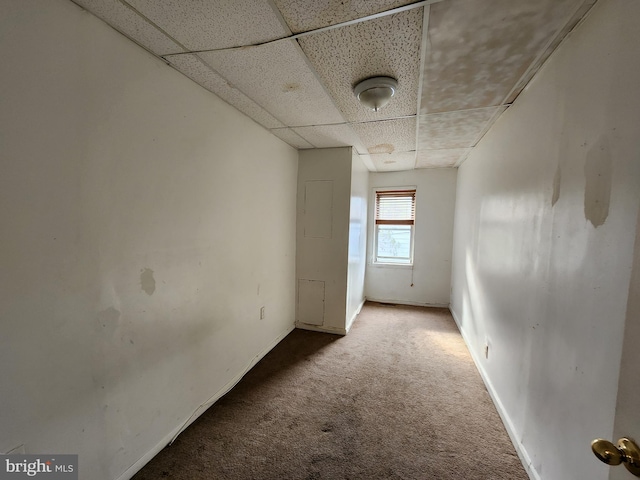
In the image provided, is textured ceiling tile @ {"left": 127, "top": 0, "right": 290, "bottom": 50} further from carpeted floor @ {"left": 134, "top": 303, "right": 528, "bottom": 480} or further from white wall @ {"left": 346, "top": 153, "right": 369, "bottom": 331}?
carpeted floor @ {"left": 134, "top": 303, "right": 528, "bottom": 480}

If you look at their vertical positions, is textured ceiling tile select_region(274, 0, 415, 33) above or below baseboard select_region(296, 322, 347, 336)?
above

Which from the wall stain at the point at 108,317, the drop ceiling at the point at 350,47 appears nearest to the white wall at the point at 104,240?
the wall stain at the point at 108,317

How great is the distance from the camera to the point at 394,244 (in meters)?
4.54

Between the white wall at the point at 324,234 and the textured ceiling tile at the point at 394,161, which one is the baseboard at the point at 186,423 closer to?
the white wall at the point at 324,234

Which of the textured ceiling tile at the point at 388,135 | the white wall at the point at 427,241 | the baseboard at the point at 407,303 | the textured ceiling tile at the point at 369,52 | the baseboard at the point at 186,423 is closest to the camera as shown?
the textured ceiling tile at the point at 369,52

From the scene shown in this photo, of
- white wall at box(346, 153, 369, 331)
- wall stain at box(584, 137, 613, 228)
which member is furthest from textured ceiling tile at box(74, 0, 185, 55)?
white wall at box(346, 153, 369, 331)

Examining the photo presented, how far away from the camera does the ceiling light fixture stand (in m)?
1.59

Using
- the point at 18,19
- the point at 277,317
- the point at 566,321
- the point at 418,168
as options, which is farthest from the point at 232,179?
the point at 418,168

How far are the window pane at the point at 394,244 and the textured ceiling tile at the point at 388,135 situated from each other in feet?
5.43

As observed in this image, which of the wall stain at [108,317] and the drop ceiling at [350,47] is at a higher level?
the drop ceiling at [350,47]

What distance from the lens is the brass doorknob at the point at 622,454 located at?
1.87 ft

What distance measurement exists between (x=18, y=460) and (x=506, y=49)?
2.85 metres

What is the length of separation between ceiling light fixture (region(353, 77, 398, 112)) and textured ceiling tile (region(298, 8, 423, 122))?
0.10ft

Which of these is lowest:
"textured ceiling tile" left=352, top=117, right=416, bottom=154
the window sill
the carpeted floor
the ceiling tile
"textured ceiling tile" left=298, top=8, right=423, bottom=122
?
the carpeted floor
